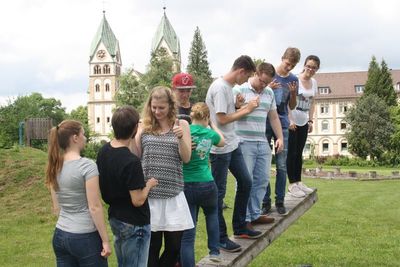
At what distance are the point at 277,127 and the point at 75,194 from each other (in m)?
3.49

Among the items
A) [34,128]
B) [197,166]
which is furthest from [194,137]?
[34,128]

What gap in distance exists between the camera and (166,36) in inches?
4102

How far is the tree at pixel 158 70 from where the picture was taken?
63.9 metres

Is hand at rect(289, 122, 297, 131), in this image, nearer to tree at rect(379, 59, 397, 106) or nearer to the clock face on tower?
tree at rect(379, 59, 397, 106)

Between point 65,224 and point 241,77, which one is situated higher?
point 241,77

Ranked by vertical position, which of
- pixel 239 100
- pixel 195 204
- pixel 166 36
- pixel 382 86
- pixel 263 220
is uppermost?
pixel 166 36

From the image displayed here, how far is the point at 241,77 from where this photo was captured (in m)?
6.18

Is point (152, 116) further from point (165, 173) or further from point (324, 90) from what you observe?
point (324, 90)

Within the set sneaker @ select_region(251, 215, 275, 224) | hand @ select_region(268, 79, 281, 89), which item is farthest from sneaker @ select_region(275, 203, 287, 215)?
hand @ select_region(268, 79, 281, 89)

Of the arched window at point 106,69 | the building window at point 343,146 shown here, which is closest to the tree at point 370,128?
the building window at point 343,146

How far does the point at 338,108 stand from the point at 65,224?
89.0 m

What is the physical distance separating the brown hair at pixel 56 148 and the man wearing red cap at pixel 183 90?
1410 millimetres

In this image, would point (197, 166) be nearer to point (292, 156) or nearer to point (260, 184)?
point (260, 184)

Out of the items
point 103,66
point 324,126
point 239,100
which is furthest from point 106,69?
point 239,100
